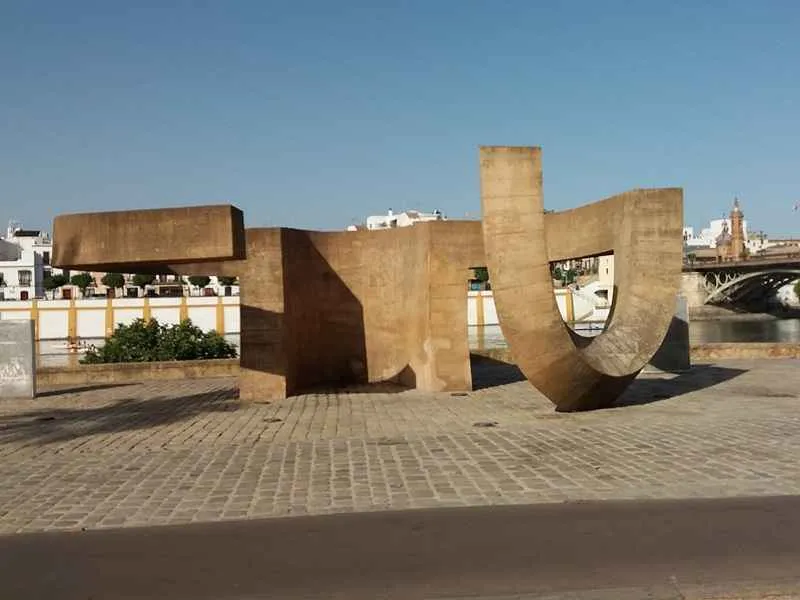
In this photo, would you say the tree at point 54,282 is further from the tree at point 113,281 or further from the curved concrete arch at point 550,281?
the curved concrete arch at point 550,281

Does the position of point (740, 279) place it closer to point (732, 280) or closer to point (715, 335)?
point (732, 280)

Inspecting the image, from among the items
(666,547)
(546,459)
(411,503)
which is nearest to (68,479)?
(411,503)

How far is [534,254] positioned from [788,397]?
607cm

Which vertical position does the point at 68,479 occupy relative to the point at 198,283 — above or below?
below

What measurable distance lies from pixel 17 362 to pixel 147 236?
5.87m

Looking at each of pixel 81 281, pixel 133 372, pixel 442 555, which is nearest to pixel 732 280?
pixel 81 281

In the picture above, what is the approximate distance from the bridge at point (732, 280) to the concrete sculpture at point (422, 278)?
6345 centimetres

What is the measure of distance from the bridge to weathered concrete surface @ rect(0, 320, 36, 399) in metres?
68.7

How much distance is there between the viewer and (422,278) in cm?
1622

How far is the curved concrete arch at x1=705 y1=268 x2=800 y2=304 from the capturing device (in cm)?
6900

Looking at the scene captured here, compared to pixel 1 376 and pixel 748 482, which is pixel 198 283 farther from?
pixel 748 482

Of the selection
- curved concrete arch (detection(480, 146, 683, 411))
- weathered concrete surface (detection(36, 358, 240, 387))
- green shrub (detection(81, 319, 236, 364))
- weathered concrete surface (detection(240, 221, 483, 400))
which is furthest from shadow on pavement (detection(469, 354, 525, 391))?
green shrub (detection(81, 319, 236, 364))

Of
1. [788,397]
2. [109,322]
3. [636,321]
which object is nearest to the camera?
[636,321]

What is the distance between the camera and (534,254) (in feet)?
36.9
